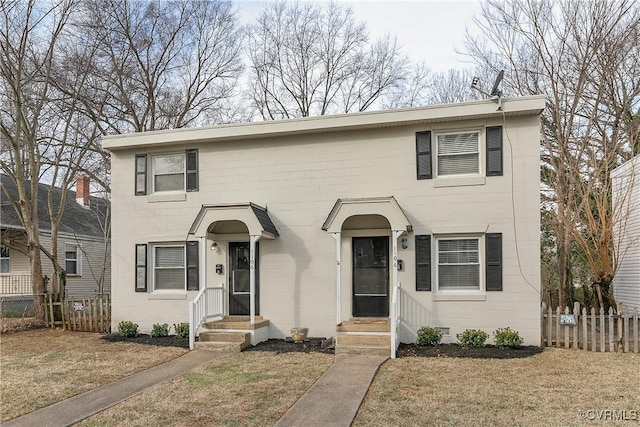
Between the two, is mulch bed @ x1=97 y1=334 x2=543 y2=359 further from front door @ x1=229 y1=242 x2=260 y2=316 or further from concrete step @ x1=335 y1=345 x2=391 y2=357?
front door @ x1=229 y1=242 x2=260 y2=316

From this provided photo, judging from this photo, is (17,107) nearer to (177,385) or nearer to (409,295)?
(177,385)

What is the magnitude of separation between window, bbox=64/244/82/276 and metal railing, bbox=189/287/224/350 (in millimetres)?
13795

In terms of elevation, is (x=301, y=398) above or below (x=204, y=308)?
below

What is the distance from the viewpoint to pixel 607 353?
929cm

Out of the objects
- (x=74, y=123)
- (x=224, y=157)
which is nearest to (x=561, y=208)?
(x=224, y=157)

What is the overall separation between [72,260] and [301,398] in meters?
19.3

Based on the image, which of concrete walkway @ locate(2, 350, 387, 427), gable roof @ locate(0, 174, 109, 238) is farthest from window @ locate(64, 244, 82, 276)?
concrete walkway @ locate(2, 350, 387, 427)

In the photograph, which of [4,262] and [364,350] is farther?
[4,262]

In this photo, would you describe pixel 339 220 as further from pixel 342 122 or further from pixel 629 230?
pixel 629 230

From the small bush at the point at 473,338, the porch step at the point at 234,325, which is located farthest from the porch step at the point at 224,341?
the small bush at the point at 473,338

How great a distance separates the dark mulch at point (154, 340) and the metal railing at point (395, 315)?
4.66 metres

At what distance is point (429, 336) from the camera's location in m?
10.2

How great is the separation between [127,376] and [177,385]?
4.25 ft

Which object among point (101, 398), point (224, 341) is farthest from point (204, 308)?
point (101, 398)
